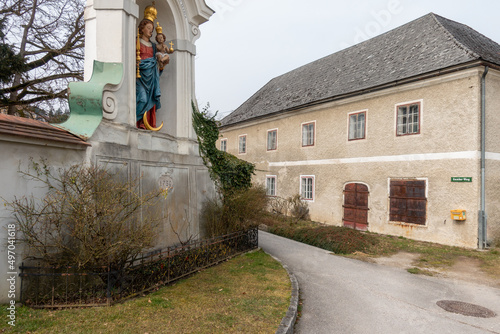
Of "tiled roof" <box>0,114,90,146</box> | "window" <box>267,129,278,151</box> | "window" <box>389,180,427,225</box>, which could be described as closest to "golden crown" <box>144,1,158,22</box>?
"tiled roof" <box>0,114,90,146</box>

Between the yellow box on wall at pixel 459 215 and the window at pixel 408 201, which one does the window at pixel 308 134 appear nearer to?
the window at pixel 408 201

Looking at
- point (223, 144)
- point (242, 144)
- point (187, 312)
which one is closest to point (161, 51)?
point (187, 312)

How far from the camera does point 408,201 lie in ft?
41.7

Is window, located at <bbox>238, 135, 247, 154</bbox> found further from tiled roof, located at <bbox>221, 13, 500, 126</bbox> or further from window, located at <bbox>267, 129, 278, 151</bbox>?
window, located at <bbox>267, 129, 278, 151</bbox>

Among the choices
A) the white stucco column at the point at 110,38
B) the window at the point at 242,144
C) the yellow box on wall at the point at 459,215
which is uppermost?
the white stucco column at the point at 110,38

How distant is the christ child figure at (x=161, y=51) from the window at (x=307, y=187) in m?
10.9

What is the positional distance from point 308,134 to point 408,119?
553cm

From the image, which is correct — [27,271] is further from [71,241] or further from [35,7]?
[35,7]

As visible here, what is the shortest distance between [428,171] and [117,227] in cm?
1117

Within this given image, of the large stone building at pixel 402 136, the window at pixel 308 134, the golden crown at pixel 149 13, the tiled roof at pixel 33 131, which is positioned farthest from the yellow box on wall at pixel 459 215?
the tiled roof at pixel 33 131

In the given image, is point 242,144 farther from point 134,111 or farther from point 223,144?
point 134,111

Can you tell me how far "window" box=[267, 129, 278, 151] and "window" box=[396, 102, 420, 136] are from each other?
7.73m

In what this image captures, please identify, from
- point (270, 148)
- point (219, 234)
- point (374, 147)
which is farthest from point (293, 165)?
point (219, 234)

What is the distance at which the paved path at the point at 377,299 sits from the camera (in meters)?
5.10
